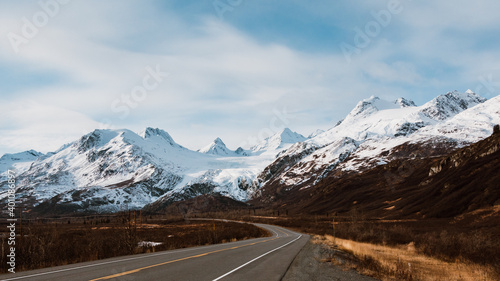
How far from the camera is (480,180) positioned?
72.4 m

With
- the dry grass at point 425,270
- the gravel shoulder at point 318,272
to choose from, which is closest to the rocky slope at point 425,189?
the dry grass at point 425,270

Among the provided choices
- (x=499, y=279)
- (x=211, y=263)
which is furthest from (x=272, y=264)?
(x=499, y=279)

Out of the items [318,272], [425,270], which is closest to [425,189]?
[425,270]

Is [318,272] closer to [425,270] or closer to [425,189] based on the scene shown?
[425,270]

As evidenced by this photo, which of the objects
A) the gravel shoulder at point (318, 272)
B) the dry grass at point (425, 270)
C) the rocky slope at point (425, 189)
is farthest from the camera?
the rocky slope at point (425, 189)

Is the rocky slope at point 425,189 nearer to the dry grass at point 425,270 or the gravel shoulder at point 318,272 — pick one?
the dry grass at point 425,270

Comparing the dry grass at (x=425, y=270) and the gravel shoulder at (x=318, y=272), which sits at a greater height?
the gravel shoulder at (x=318, y=272)

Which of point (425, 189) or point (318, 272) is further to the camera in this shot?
point (425, 189)

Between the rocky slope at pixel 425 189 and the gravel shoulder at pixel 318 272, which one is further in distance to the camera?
the rocky slope at pixel 425 189

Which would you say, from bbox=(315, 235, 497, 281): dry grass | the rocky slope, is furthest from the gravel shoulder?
the rocky slope

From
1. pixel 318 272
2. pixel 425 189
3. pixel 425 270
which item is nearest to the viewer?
pixel 318 272

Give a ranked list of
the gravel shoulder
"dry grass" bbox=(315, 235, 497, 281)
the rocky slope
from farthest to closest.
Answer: the rocky slope, "dry grass" bbox=(315, 235, 497, 281), the gravel shoulder

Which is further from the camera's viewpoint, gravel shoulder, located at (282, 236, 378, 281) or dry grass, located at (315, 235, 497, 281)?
dry grass, located at (315, 235, 497, 281)

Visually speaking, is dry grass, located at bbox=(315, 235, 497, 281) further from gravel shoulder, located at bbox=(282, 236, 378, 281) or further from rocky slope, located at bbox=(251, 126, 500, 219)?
rocky slope, located at bbox=(251, 126, 500, 219)
